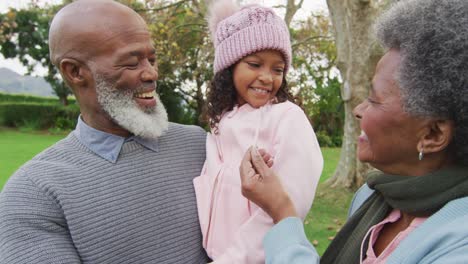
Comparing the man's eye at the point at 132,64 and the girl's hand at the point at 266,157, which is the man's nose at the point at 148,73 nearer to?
the man's eye at the point at 132,64

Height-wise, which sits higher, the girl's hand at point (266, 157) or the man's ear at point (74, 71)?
the man's ear at point (74, 71)

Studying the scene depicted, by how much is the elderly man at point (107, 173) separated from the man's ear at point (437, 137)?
1078mm

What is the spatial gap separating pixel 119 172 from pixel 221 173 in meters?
0.45

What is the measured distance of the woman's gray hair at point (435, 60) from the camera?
1310 millimetres

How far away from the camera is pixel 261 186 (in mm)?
1726

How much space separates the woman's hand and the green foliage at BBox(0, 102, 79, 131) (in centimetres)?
2379

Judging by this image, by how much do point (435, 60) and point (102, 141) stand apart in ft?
4.62

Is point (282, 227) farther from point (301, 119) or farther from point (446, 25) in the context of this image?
point (446, 25)

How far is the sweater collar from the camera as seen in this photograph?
6.72 feet

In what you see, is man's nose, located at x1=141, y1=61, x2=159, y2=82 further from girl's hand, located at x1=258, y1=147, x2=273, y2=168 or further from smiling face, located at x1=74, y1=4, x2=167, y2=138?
girl's hand, located at x1=258, y1=147, x2=273, y2=168

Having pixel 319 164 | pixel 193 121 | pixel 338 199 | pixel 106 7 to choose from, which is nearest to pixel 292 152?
pixel 319 164

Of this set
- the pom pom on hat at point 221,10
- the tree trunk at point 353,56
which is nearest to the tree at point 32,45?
the tree trunk at point 353,56

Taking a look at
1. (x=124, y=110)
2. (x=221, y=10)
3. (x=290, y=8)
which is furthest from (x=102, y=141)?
(x=290, y=8)

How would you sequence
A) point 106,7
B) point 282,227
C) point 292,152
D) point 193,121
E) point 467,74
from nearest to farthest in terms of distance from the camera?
point 467,74, point 282,227, point 292,152, point 106,7, point 193,121
